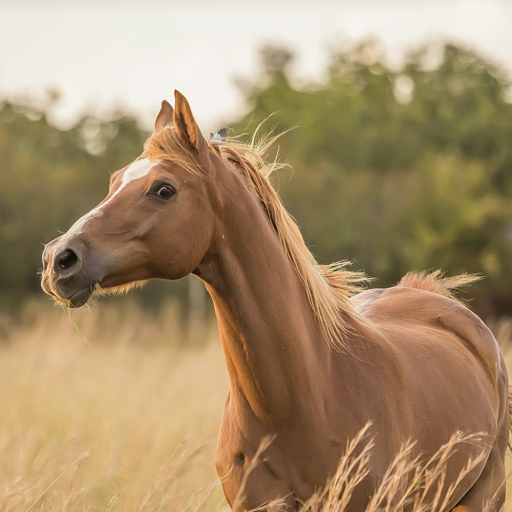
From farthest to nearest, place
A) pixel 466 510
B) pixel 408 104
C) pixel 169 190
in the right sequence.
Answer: pixel 408 104, pixel 466 510, pixel 169 190

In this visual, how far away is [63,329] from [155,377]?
189 centimetres

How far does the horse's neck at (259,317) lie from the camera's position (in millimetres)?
2764

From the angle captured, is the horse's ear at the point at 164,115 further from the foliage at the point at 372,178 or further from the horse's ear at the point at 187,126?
the foliage at the point at 372,178

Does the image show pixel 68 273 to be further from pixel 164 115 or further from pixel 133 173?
pixel 164 115

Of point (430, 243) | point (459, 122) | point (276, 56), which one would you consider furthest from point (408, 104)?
point (276, 56)

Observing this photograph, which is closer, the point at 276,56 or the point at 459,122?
the point at 459,122

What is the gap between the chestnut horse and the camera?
258 cm

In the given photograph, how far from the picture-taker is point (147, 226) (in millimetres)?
2580

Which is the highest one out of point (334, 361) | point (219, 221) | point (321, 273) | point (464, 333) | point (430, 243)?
point (219, 221)

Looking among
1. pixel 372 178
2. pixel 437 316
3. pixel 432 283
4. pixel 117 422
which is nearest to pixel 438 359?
pixel 437 316

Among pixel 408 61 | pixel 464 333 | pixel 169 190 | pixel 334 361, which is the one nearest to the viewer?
pixel 169 190

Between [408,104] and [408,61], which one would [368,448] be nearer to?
[408,104]

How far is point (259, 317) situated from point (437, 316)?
1.58 meters

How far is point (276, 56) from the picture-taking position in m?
36.5
